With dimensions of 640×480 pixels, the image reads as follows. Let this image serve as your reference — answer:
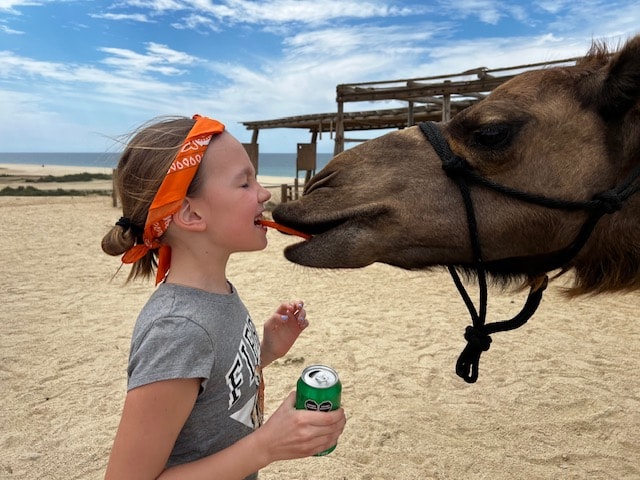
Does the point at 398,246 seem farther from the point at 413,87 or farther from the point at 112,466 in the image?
the point at 413,87

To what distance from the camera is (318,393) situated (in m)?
1.36

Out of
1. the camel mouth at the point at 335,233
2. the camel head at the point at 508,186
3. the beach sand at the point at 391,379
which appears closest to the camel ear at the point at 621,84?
the camel head at the point at 508,186

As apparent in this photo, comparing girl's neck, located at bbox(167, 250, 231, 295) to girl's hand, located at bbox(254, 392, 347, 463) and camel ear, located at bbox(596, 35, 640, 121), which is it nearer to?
girl's hand, located at bbox(254, 392, 347, 463)

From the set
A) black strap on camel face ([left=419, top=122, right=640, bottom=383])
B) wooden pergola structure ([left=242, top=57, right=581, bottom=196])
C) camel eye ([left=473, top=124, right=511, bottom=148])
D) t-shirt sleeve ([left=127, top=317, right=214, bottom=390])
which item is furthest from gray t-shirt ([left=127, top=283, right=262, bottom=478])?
wooden pergola structure ([left=242, top=57, right=581, bottom=196])

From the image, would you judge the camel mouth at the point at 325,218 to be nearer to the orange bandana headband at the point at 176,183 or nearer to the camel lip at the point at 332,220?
the camel lip at the point at 332,220

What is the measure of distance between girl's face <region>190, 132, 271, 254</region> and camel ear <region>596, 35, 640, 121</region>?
1.32 meters

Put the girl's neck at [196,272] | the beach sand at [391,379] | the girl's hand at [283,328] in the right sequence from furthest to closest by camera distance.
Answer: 1. the beach sand at [391,379]
2. the girl's hand at [283,328]
3. the girl's neck at [196,272]

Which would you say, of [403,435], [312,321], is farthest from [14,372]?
[403,435]

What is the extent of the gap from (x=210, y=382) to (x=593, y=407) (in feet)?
13.0

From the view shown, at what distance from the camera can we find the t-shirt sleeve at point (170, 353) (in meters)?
1.22

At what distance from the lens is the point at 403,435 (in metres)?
3.74

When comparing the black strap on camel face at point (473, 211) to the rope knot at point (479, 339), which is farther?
the rope knot at point (479, 339)

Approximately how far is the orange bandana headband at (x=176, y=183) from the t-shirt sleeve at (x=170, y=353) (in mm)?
286

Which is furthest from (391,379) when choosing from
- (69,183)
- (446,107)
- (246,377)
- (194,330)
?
(69,183)
